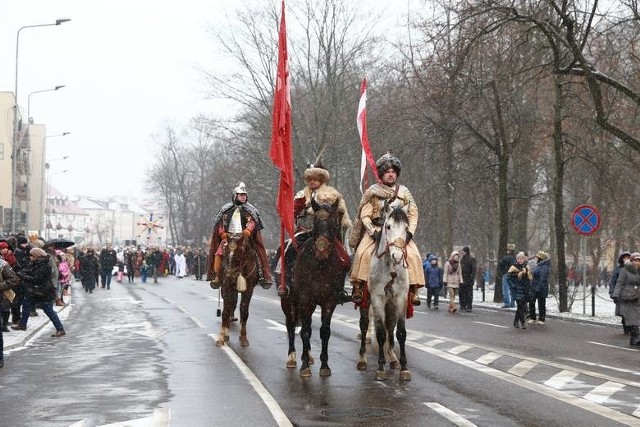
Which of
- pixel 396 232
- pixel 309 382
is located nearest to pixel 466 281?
pixel 309 382

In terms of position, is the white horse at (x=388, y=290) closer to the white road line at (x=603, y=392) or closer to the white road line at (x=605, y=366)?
the white road line at (x=603, y=392)

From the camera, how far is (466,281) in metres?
32.7

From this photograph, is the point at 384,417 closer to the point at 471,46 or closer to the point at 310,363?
the point at 310,363

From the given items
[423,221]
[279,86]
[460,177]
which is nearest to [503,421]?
[279,86]

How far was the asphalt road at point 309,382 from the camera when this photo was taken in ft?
33.6

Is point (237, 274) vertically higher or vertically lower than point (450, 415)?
higher

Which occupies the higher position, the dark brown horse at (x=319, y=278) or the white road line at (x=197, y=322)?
the dark brown horse at (x=319, y=278)

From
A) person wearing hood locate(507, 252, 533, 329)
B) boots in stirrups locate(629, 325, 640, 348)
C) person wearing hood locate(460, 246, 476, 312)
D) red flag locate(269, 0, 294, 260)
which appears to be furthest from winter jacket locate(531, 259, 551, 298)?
red flag locate(269, 0, 294, 260)

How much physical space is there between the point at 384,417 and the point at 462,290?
22751mm

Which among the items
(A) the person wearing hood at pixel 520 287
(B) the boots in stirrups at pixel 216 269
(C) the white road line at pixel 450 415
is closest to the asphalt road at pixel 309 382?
(C) the white road line at pixel 450 415

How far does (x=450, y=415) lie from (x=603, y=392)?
103 inches

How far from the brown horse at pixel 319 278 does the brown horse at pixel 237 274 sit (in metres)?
3.89

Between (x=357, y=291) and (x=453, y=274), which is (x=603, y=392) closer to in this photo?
(x=357, y=291)

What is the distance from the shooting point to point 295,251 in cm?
1467
